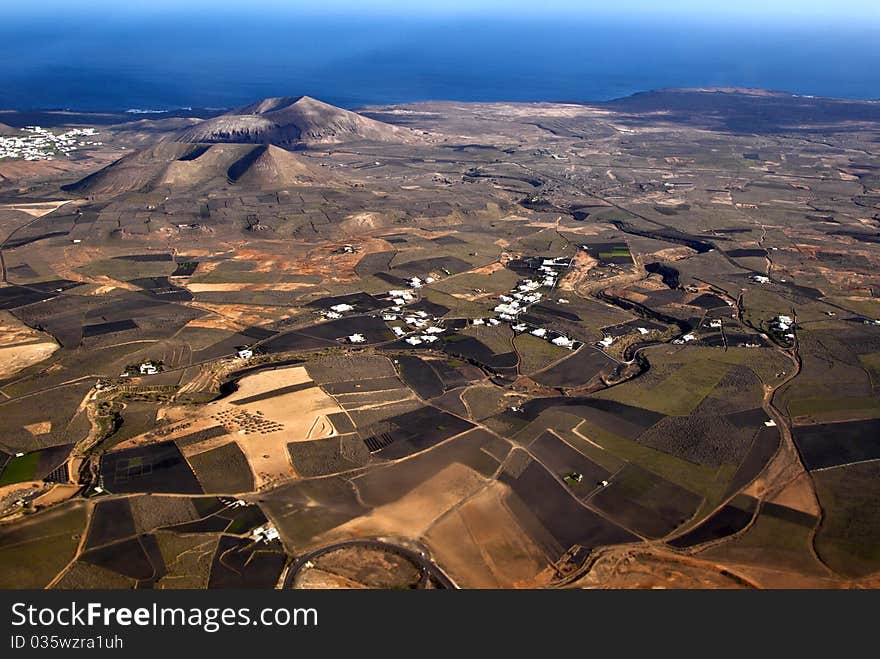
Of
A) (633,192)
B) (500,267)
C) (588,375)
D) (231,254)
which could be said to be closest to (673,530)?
(588,375)

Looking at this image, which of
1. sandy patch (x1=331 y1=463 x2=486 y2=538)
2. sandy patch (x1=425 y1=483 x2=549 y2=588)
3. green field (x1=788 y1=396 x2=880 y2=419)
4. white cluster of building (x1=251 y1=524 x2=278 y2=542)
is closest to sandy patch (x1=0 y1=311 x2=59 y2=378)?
white cluster of building (x1=251 y1=524 x2=278 y2=542)

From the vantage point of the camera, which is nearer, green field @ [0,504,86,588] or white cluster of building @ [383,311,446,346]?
green field @ [0,504,86,588]

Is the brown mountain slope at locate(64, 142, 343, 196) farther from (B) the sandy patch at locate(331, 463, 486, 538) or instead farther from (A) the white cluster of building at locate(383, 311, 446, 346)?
(B) the sandy patch at locate(331, 463, 486, 538)

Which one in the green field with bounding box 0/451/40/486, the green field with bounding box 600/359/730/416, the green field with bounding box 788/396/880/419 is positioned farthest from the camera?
the green field with bounding box 600/359/730/416

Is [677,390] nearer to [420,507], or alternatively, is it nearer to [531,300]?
[531,300]

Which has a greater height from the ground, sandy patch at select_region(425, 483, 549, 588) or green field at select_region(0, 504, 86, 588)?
green field at select_region(0, 504, 86, 588)

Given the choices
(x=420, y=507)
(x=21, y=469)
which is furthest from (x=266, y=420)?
(x=21, y=469)

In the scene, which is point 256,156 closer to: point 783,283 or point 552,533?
point 783,283

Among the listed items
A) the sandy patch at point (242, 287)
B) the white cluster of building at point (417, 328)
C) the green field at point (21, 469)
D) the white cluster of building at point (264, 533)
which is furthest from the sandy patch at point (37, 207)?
the white cluster of building at point (264, 533)

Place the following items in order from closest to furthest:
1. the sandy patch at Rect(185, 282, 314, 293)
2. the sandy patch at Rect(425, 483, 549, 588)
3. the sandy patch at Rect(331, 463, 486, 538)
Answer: the sandy patch at Rect(425, 483, 549, 588)
the sandy patch at Rect(331, 463, 486, 538)
the sandy patch at Rect(185, 282, 314, 293)
